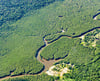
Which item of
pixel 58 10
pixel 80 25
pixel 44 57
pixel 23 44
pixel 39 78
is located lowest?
pixel 39 78

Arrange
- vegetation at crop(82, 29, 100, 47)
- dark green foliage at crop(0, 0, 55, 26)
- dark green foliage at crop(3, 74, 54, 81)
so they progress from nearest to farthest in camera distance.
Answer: dark green foliage at crop(3, 74, 54, 81) < vegetation at crop(82, 29, 100, 47) < dark green foliage at crop(0, 0, 55, 26)

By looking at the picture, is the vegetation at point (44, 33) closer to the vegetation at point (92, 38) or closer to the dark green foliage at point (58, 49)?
the dark green foliage at point (58, 49)

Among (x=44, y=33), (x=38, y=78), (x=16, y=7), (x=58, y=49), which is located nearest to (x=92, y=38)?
(x=58, y=49)

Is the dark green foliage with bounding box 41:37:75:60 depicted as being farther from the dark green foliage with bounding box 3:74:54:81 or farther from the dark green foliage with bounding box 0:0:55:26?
the dark green foliage with bounding box 0:0:55:26

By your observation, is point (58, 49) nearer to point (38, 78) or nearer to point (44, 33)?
point (44, 33)

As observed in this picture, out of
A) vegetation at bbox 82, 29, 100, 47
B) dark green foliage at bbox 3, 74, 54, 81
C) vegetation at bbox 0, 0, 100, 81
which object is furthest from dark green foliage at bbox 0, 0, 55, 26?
vegetation at bbox 82, 29, 100, 47

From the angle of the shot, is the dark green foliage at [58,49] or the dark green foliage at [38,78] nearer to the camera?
the dark green foliage at [38,78]

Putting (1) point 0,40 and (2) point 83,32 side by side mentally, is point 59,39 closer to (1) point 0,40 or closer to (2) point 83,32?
(2) point 83,32

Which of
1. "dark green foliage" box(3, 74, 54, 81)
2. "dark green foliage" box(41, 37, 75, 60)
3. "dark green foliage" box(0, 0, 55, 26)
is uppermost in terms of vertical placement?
"dark green foliage" box(0, 0, 55, 26)

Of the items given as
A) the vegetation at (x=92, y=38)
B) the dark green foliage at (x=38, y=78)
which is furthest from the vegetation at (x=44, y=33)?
the vegetation at (x=92, y=38)

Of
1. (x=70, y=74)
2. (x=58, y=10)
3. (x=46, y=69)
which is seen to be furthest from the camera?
(x=58, y=10)

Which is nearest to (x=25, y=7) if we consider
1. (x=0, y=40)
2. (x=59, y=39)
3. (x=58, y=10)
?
(x=58, y=10)
